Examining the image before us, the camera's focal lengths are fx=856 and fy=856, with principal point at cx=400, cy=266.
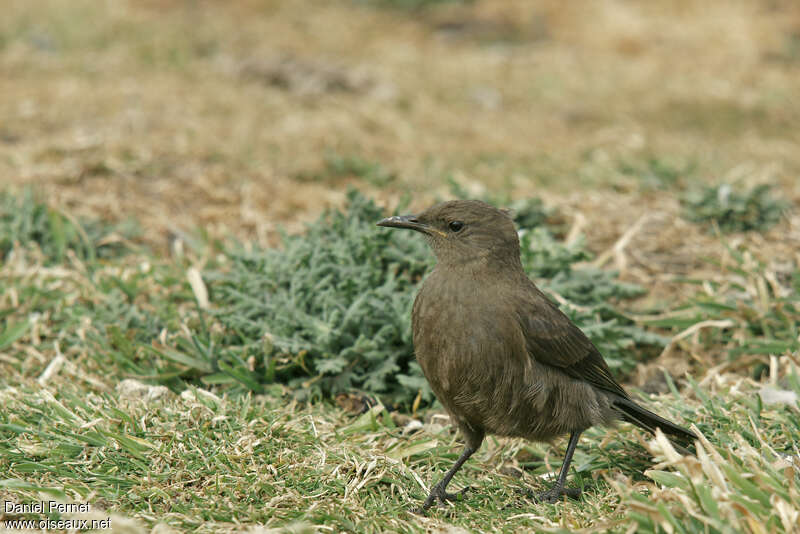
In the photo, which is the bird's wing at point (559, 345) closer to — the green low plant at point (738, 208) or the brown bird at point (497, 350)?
the brown bird at point (497, 350)

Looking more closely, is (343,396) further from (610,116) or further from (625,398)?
(610,116)

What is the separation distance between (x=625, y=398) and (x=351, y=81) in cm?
705

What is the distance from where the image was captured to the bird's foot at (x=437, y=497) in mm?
3443

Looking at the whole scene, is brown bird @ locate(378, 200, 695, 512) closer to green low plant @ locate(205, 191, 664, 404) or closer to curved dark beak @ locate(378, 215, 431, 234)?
curved dark beak @ locate(378, 215, 431, 234)

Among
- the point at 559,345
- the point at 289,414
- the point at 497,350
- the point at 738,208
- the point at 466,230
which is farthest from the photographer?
the point at 738,208

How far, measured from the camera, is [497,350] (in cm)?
348

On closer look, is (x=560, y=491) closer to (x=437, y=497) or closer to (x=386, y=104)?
(x=437, y=497)

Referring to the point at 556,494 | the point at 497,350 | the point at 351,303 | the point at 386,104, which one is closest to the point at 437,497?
the point at 556,494

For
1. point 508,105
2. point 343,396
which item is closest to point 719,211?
point 343,396

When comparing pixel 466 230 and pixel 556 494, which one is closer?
pixel 556 494

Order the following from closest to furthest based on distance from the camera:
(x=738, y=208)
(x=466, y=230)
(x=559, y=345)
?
1. (x=559, y=345)
2. (x=466, y=230)
3. (x=738, y=208)

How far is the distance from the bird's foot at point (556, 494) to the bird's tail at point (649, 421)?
461 millimetres

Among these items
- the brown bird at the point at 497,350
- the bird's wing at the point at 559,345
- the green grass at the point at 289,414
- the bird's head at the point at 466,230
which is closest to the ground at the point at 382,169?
the green grass at the point at 289,414

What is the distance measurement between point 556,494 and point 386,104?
6.90 meters
